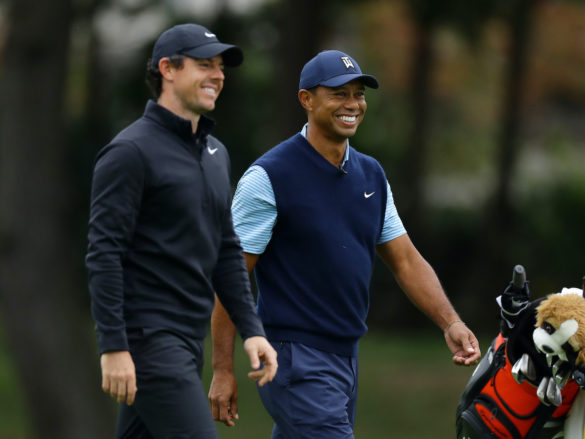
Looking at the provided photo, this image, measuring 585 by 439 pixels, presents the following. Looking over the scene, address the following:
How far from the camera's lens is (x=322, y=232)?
17.7 ft

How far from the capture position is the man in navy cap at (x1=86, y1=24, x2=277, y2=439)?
14.5ft

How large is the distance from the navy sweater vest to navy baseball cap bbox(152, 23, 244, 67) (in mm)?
830


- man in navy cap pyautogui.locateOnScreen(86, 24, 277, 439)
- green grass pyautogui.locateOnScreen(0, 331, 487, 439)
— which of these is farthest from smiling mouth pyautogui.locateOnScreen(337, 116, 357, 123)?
green grass pyautogui.locateOnScreen(0, 331, 487, 439)

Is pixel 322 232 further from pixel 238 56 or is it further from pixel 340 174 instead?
pixel 238 56

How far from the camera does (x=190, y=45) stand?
4742 mm

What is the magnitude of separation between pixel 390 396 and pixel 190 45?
12669mm

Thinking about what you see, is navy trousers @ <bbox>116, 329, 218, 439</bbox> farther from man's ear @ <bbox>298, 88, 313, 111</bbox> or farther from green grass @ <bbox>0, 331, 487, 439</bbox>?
green grass @ <bbox>0, 331, 487, 439</bbox>

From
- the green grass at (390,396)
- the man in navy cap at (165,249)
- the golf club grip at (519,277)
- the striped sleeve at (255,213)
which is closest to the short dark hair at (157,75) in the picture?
the man in navy cap at (165,249)

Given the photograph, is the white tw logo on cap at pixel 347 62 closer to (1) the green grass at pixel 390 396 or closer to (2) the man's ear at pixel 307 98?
(2) the man's ear at pixel 307 98

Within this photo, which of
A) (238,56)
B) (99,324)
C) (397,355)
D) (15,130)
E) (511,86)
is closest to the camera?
(99,324)

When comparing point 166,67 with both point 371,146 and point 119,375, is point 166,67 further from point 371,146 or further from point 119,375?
point 371,146

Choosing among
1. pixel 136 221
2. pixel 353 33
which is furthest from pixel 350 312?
pixel 353 33

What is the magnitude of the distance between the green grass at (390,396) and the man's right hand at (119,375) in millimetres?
11244

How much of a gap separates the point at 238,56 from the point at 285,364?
1394 mm
